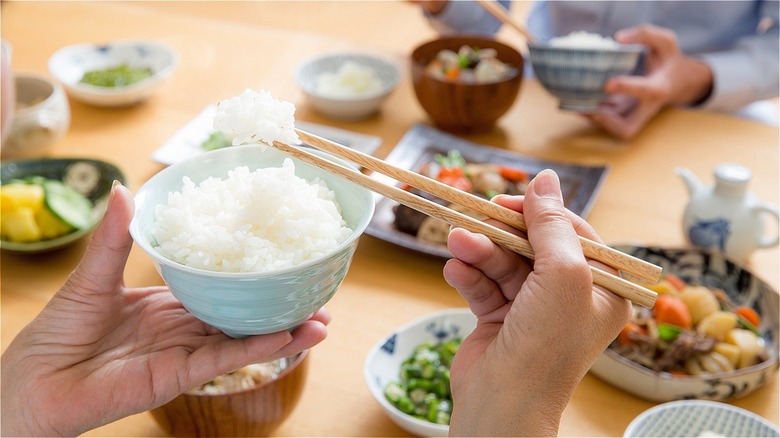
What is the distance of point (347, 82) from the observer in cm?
262

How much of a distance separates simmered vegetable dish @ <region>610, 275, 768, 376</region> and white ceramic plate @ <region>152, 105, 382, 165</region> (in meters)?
1.01

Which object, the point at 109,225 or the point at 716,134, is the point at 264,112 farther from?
the point at 716,134

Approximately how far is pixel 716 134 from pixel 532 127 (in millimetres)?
618

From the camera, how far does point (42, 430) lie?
1225 mm

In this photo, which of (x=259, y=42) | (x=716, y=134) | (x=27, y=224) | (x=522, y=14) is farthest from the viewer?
(x=522, y=14)

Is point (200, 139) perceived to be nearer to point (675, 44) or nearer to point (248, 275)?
point (248, 275)

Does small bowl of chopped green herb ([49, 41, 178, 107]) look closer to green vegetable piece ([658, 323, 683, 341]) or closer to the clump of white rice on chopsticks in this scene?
the clump of white rice on chopsticks

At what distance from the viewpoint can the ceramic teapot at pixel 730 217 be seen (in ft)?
6.21

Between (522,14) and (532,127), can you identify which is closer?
(532,127)

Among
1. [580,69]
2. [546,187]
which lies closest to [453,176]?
[580,69]

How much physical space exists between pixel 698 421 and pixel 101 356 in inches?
44.7

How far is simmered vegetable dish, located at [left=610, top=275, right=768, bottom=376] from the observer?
1.55m

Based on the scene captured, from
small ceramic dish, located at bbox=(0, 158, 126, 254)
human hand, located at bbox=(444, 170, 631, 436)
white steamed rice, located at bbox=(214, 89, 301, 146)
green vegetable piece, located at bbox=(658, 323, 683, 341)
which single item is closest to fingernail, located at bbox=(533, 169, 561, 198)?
human hand, located at bbox=(444, 170, 631, 436)

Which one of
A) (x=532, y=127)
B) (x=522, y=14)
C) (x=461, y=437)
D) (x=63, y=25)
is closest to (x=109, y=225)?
(x=461, y=437)
